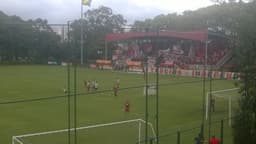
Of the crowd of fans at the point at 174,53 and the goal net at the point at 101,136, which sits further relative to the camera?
the crowd of fans at the point at 174,53

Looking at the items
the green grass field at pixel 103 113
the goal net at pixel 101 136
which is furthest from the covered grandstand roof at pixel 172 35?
the goal net at pixel 101 136

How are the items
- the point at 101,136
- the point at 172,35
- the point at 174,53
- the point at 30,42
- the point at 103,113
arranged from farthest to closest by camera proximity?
the point at 174,53, the point at 172,35, the point at 103,113, the point at 30,42, the point at 101,136

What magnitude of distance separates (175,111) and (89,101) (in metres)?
7.08

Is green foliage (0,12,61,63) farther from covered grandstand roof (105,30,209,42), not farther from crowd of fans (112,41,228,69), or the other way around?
crowd of fans (112,41,228,69)

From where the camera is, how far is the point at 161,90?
3672 cm

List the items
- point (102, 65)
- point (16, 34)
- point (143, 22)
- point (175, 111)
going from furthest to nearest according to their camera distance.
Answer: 1. point (143, 22)
2. point (102, 65)
3. point (175, 111)
4. point (16, 34)

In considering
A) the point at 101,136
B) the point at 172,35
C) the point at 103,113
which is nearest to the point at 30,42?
the point at 101,136

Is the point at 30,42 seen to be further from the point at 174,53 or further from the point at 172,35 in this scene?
the point at 174,53

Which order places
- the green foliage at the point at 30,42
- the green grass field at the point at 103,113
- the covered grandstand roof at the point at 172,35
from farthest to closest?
the covered grandstand roof at the point at 172,35 < the green foliage at the point at 30,42 < the green grass field at the point at 103,113

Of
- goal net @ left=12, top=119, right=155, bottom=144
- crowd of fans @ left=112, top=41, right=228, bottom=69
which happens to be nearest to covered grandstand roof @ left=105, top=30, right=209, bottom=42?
crowd of fans @ left=112, top=41, right=228, bottom=69

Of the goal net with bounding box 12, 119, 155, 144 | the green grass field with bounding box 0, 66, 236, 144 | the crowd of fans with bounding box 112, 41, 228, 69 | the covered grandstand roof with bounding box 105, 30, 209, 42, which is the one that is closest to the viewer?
the goal net with bounding box 12, 119, 155, 144

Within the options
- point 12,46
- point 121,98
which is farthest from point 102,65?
point 12,46

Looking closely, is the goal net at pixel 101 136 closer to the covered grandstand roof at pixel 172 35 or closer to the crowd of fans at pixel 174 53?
the covered grandstand roof at pixel 172 35

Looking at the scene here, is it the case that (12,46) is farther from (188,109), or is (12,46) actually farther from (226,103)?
(226,103)
